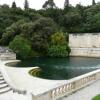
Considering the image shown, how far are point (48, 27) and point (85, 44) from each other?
627cm

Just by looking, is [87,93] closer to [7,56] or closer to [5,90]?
[5,90]

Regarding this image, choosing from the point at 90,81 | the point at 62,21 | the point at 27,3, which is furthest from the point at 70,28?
the point at 90,81

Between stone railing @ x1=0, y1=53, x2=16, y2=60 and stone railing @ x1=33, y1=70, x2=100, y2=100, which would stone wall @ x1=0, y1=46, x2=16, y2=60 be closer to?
stone railing @ x1=0, y1=53, x2=16, y2=60

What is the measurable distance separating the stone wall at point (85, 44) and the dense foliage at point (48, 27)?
1045 millimetres

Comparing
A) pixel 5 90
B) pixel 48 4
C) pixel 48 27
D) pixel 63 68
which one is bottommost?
pixel 63 68

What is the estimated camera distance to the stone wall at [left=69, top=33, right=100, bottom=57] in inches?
1515

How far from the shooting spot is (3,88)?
43.5 ft

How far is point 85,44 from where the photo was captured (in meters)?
40.6

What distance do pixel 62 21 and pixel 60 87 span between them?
122 ft

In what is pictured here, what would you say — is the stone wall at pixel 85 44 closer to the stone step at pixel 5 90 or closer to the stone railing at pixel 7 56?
the stone railing at pixel 7 56

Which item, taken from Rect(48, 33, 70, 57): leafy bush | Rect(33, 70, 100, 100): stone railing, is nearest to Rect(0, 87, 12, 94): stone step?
Rect(33, 70, 100, 100): stone railing

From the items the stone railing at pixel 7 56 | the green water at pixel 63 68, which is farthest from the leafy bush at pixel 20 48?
the green water at pixel 63 68

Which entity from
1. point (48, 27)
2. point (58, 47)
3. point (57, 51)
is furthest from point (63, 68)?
point (48, 27)

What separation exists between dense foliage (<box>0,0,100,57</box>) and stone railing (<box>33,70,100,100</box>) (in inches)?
945
